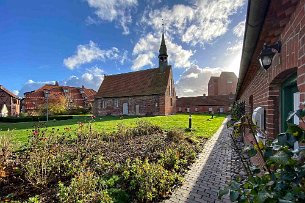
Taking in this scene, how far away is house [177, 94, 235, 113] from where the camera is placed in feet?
156

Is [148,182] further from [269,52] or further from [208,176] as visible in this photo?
[269,52]

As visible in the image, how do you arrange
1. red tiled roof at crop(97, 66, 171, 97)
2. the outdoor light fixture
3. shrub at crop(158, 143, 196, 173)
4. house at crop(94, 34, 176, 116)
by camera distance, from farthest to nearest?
1. red tiled roof at crop(97, 66, 171, 97)
2. house at crop(94, 34, 176, 116)
3. shrub at crop(158, 143, 196, 173)
4. the outdoor light fixture

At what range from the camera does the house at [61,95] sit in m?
51.0

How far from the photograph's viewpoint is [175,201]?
165 inches

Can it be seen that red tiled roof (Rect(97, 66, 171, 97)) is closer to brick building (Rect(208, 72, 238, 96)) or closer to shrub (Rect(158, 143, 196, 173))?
shrub (Rect(158, 143, 196, 173))

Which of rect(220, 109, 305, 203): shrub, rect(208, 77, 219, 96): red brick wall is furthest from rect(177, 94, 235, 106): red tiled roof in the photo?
rect(220, 109, 305, 203): shrub

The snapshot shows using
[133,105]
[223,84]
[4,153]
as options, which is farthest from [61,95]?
[4,153]

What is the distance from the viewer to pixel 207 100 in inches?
1965

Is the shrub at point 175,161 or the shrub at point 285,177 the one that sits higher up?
the shrub at point 285,177

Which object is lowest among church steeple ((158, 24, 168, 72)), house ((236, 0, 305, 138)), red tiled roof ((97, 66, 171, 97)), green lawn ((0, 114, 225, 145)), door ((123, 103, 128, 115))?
green lawn ((0, 114, 225, 145))

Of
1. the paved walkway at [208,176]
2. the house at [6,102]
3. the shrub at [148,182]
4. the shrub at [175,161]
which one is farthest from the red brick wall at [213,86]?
the shrub at [148,182]

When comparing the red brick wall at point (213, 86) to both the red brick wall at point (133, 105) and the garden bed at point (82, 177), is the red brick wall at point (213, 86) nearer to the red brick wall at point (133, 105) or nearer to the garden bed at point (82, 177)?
the red brick wall at point (133, 105)

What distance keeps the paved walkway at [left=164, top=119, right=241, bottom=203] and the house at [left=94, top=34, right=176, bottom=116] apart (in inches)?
959

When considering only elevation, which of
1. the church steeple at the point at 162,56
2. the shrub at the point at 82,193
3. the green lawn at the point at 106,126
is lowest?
the green lawn at the point at 106,126
